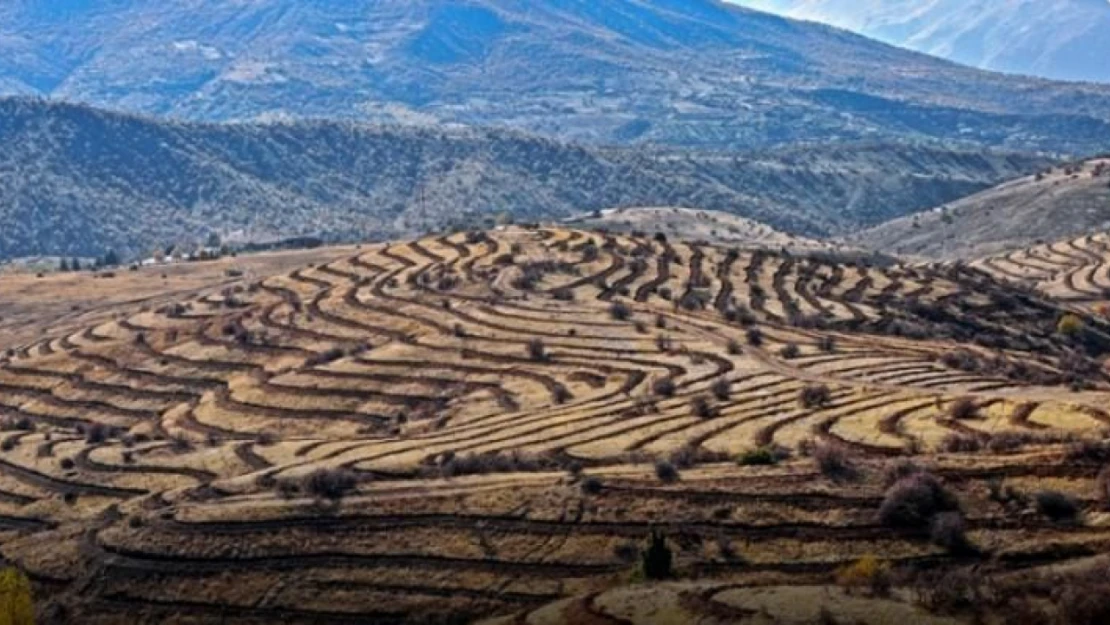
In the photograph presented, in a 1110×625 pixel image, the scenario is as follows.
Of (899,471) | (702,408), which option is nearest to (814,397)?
(702,408)

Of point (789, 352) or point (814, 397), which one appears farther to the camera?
point (789, 352)

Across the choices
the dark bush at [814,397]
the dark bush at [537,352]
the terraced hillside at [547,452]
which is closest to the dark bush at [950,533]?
the terraced hillside at [547,452]

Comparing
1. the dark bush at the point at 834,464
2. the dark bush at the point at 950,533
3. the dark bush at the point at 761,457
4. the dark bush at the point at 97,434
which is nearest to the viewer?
the dark bush at the point at 950,533

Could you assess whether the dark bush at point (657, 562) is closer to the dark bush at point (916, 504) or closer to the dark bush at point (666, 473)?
the dark bush at point (916, 504)

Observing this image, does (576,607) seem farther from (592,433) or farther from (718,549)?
(592,433)

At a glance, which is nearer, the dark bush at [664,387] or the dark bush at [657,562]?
the dark bush at [657,562]

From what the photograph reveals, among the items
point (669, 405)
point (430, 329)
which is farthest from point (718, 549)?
point (430, 329)

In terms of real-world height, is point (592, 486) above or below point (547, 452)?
above

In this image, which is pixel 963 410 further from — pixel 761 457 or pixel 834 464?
pixel 834 464

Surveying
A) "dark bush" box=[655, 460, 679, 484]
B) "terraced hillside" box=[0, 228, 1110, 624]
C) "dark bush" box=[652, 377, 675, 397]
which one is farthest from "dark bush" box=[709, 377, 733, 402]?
"dark bush" box=[655, 460, 679, 484]

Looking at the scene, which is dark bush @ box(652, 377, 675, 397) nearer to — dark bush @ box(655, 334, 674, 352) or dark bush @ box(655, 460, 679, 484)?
dark bush @ box(655, 334, 674, 352)
